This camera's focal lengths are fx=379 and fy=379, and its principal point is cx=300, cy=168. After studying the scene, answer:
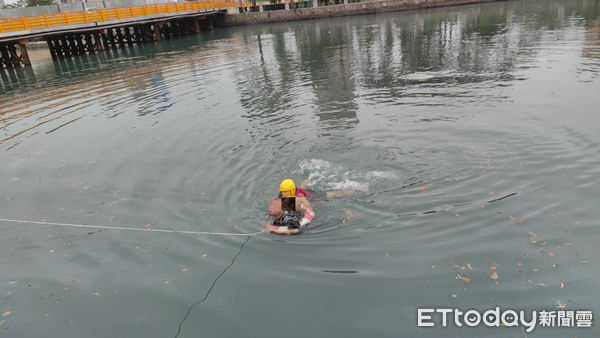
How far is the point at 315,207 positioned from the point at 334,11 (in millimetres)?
64216

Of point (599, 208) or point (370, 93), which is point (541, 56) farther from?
point (599, 208)

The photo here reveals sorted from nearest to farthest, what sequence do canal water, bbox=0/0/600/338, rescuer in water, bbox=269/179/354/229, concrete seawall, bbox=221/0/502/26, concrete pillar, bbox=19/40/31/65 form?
canal water, bbox=0/0/600/338 < rescuer in water, bbox=269/179/354/229 < concrete pillar, bbox=19/40/31/65 < concrete seawall, bbox=221/0/502/26

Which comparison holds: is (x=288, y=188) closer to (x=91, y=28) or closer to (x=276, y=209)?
(x=276, y=209)

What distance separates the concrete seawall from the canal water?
4989 centimetres

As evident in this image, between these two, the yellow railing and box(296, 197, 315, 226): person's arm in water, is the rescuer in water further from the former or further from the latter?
the yellow railing

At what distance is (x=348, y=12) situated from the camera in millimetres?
65000

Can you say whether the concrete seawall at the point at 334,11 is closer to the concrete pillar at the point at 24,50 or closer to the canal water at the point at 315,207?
the concrete pillar at the point at 24,50

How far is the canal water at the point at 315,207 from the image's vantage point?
215 inches

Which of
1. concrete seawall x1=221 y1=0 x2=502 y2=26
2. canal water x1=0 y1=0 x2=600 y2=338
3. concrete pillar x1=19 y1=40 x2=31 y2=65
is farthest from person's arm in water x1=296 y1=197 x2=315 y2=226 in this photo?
concrete seawall x1=221 y1=0 x2=502 y2=26

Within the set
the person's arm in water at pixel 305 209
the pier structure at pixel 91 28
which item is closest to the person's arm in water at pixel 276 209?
the person's arm in water at pixel 305 209

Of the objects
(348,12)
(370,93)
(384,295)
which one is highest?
(348,12)

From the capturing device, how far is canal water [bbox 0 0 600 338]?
17.9 feet

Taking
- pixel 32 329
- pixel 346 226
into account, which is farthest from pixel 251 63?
pixel 32 329

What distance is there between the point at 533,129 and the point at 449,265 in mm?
6725
